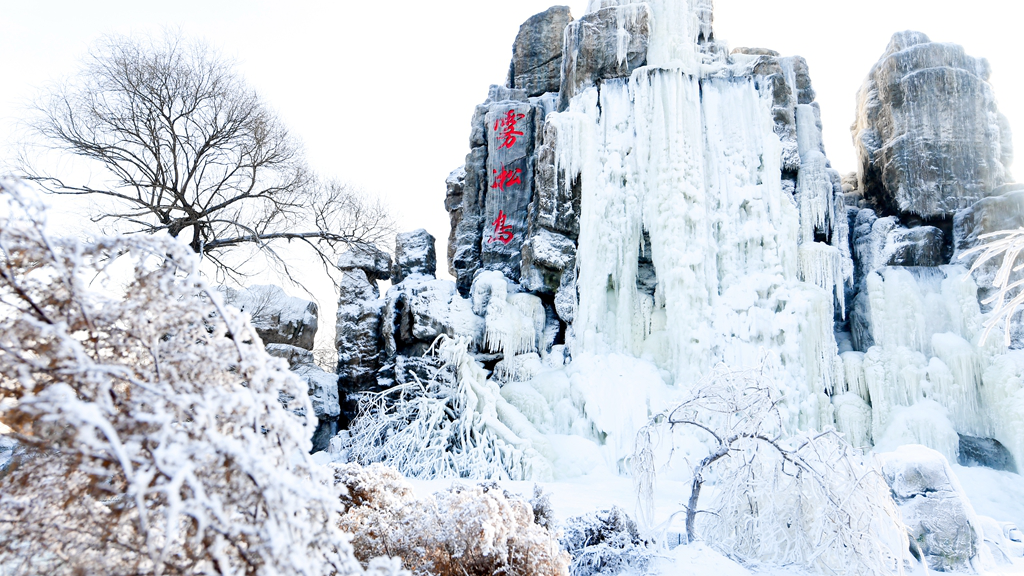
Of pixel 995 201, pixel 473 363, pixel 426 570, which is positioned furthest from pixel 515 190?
pixel 426 570

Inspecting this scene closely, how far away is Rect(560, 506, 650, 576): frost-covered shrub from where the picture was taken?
14.0ft

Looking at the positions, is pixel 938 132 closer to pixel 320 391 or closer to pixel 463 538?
pixel 463 538

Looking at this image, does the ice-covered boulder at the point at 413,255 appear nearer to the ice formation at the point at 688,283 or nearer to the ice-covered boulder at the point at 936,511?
the ice formation at the point at 688,283

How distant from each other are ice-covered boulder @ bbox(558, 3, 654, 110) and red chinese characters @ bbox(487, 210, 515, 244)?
294 cm

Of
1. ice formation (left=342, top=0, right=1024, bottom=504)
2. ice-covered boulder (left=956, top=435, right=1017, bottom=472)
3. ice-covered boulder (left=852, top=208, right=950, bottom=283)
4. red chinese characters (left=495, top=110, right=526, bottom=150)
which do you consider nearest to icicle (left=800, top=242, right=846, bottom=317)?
ice formation (left=342, top=0, right=1024, bottom=504)

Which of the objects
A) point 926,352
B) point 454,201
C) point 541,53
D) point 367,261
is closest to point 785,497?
point 926,352

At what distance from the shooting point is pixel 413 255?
43.7 ft

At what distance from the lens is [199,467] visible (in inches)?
69.0

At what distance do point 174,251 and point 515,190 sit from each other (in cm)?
1157

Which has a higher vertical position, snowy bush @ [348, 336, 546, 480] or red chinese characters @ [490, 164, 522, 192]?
red chinese characters @ [490, 164, 522, 192]

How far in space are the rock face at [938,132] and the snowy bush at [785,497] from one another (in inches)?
352

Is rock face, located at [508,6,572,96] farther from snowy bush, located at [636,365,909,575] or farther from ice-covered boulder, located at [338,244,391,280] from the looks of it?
snowy bush, located at [636,365,909,575]

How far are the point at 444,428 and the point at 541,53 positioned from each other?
32.9 ft

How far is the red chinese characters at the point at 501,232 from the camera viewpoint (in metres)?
13.2
